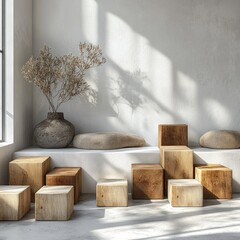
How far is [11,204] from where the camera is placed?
147 inches

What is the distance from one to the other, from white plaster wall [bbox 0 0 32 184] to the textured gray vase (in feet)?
0.77

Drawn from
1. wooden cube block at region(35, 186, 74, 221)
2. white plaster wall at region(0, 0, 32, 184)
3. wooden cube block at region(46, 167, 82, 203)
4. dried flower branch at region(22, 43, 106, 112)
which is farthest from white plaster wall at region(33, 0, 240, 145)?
wooden cube block at region(35, 186, 74, 221)

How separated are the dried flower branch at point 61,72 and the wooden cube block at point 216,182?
1889 millimetres

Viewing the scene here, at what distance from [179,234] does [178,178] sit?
4.92 ft

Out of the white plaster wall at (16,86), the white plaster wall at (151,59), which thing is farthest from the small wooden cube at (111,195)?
the white plaster wall at (151,59)

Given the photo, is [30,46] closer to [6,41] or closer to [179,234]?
[6,41]

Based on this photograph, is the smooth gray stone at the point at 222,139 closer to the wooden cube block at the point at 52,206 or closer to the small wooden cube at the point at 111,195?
the small wooden cube at the point at 111,195

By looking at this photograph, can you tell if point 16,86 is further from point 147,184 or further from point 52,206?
point 147,184

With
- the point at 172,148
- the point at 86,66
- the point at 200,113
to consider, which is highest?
the point at 86,66

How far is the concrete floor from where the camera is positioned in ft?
10.7

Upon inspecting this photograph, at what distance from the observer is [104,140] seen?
5.06m

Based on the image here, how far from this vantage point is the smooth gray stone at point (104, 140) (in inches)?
199

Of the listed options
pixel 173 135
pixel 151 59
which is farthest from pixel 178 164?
pixel 151 59

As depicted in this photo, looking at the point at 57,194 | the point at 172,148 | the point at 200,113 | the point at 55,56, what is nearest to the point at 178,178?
the point at 172,148
